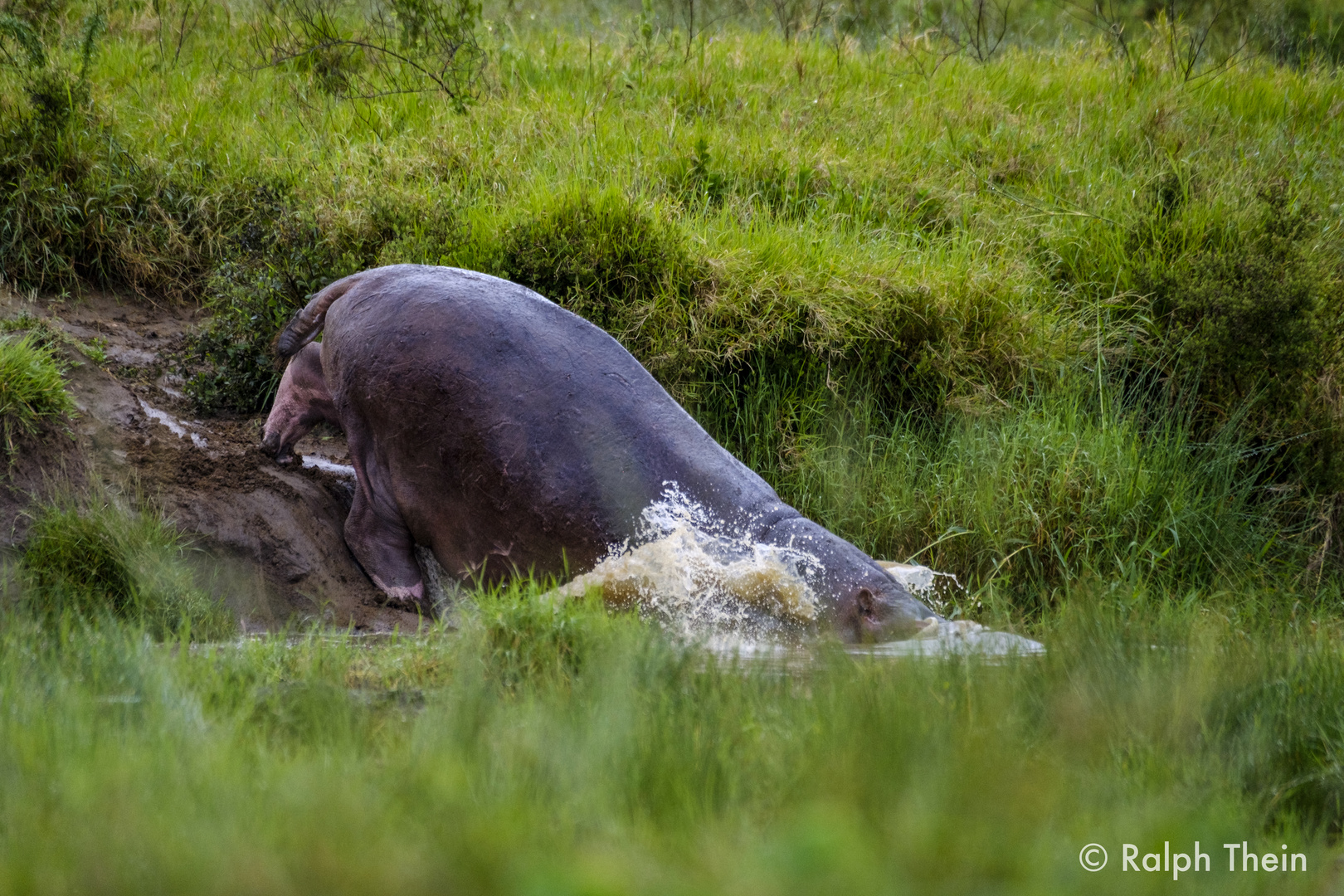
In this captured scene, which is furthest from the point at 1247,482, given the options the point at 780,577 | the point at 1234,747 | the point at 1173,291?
the point at 1234,747

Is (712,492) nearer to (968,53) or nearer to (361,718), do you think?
(361,718)

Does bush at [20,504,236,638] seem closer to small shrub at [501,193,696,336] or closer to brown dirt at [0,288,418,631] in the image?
brown dirt at [0,288,418,631]

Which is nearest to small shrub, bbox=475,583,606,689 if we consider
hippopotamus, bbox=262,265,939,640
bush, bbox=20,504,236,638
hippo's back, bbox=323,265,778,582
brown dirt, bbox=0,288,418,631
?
hippopotamus, bbox=262,265,939,640

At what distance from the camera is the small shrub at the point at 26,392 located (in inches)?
169

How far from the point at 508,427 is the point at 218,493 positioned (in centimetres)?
130

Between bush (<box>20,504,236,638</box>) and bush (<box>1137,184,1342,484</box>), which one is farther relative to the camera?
bush (<box>1137,184,1342,484</box>)

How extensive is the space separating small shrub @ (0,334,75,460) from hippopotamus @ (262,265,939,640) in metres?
1.05

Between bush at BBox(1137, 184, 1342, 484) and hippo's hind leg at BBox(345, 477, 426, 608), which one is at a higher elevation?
bush at BBox(1137, 184, 1342, 484)

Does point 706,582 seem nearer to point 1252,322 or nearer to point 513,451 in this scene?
point 513,451

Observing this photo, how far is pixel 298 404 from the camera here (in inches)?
196

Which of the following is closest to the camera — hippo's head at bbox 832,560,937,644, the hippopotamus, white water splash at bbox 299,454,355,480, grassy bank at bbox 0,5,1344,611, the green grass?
the green grass

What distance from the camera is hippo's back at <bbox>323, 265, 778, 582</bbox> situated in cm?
407

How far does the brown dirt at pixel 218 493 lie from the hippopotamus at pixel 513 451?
0.18m

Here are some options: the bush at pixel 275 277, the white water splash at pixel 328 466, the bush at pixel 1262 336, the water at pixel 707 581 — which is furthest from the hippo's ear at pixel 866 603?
the bush at pixel 275 277
